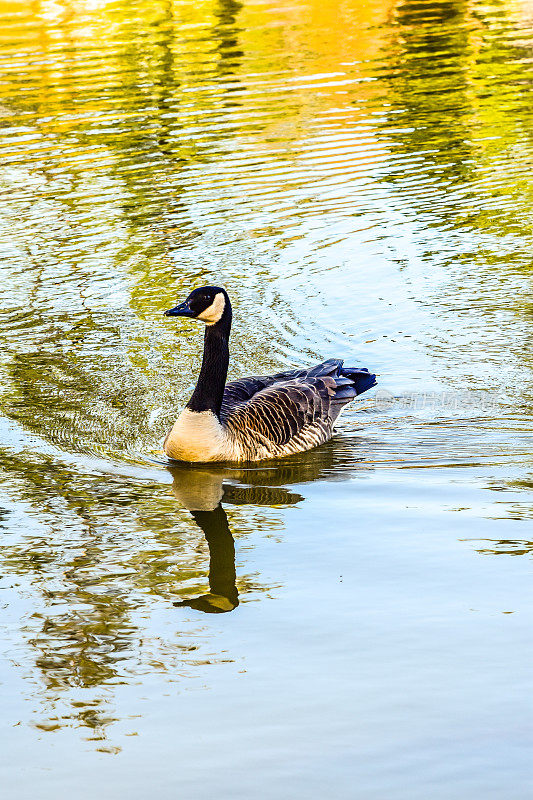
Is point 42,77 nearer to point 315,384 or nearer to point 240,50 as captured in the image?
point 240,50

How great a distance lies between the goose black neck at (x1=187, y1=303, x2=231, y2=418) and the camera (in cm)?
1001

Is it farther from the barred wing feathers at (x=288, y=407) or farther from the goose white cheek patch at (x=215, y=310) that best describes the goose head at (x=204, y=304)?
the barred wing feathers at (x=288, y=407)

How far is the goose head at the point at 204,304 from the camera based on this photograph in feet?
32.5

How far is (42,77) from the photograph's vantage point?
28031 millimetres

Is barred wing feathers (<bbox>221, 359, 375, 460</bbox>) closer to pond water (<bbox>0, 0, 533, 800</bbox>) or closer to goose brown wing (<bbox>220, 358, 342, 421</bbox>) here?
goose brown wing (<bbox>220, 358, 342, 421</bbox>)

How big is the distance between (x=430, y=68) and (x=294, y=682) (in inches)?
913

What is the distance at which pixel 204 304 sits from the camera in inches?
392

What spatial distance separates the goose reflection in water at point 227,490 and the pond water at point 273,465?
35 millimetres

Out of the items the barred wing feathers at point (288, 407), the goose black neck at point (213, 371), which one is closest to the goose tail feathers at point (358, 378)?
the barred wing feathers at point (288, 407)

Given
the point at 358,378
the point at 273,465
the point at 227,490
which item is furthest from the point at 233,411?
the point at 358,378

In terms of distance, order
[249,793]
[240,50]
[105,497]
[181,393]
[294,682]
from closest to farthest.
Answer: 1. [249,793]
2. [294,682]
3. [105,497]
4. [181,393]
5. [240,50]

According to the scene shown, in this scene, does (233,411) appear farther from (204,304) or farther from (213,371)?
(204,304)

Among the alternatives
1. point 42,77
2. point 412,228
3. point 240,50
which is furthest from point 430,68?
point 412,228

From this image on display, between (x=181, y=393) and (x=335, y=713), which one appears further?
(x=181, y=393)
